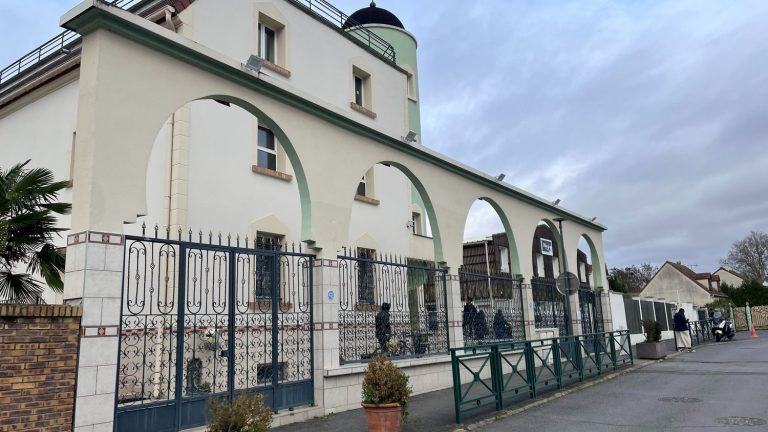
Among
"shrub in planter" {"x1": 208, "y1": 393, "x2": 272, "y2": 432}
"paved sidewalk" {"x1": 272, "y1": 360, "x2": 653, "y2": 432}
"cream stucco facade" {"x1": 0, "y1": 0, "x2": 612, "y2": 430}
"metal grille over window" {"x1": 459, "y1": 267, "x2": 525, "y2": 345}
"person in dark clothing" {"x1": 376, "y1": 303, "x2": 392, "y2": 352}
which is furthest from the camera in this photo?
"metal grille over window" {"x1": 459, "y1": 267, "x2": 525, "y2": 345}

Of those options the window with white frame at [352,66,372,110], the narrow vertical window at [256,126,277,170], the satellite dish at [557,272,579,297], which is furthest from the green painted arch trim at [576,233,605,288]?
the narrow vertical window at [256,126,277,170]

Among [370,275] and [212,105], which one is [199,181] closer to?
[212,105]

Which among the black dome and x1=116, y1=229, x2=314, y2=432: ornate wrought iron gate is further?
the black dome

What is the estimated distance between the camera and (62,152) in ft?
44.0

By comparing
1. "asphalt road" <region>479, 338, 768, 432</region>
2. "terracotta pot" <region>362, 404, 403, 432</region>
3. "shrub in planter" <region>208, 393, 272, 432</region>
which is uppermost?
"shrub in planter" <region>208, 393, 272, 432</region>

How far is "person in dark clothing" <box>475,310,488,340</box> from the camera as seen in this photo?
1407 cm

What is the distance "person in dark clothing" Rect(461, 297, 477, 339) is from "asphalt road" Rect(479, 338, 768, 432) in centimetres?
296

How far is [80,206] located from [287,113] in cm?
389

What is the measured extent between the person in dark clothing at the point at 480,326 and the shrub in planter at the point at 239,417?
888 centimetres

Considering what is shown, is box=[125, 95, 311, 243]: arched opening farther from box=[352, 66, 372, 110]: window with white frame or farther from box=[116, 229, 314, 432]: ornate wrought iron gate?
box=[352, 66, 372, 110]: window with white frame

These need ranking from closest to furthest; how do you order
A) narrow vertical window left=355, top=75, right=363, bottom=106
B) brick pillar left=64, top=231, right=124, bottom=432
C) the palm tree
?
brick pillar left=64, top=231, right=124, bottom=432
the palm tree
narrow vertical window left=355, top=75, right=363, bottom=106

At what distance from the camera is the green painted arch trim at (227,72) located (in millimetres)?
7023

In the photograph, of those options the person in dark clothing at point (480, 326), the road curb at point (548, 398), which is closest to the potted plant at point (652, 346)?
the road curb at point (548, 398)

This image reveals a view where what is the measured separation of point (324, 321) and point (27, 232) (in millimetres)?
4718
